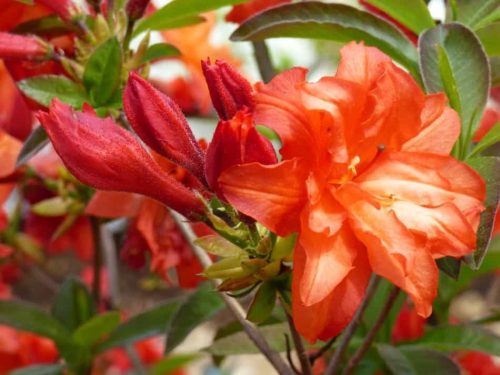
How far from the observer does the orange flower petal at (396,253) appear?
0.52 meters

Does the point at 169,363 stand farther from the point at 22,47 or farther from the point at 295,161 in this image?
the point at 295,161

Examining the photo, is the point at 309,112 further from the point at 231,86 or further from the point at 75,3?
the point at 75,3

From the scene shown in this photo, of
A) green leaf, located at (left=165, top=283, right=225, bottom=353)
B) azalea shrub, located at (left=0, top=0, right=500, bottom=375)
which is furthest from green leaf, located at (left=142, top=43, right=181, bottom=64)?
green leaf, located at (left=165, top=283, right=225, bottom=353)

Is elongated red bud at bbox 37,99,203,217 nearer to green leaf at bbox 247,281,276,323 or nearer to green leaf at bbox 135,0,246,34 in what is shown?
green leaf at bbox 247,281,276,323

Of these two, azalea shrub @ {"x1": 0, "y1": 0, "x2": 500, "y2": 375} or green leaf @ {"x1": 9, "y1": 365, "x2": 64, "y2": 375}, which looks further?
green leaf @ {"x1": 9, "y1": 365, "x2": 64, "y2": 375}

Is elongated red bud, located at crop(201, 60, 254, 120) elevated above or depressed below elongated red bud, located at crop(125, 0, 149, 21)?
below

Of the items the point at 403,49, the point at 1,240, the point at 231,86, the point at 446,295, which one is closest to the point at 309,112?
the point at 231,86

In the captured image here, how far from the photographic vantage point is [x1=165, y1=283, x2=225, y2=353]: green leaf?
33.0 inches

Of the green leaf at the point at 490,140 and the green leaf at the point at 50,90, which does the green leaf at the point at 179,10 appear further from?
the green leaf at the point at 490,140

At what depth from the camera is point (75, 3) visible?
775 mm

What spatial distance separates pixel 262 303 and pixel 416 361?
278mm

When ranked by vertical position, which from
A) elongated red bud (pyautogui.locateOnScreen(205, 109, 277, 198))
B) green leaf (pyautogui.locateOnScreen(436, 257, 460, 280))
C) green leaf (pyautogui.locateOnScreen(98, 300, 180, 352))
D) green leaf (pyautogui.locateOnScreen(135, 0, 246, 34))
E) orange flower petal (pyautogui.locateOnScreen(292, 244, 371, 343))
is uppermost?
green leaf (pyautogui.locateOnScreen(135, 0, 246, 34))

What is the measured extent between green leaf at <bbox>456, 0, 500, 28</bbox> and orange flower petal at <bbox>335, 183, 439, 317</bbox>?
0.27 m

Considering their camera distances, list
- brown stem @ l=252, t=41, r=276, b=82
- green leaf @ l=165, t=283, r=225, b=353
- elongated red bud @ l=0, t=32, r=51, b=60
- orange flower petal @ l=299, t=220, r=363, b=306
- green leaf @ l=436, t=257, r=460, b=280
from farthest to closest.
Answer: brown stem @ l=252, t=41, r=276, b=82, green leaf @ l=165, t=283, r=225, b=353, elongated red bud @ l=0, t=32, r=51, b=60, green leaf @ l=436, t=257, r=460, b=280, orange flower petal @ l=299, t=220, r=363, b=306
